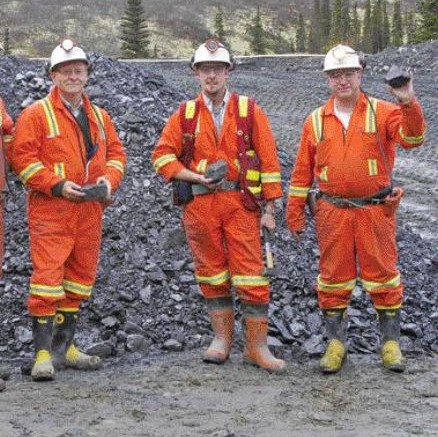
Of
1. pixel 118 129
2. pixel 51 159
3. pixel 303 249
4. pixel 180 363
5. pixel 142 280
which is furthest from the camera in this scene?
pixel 118 129

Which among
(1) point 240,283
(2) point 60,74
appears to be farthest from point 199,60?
(1) point 240,283

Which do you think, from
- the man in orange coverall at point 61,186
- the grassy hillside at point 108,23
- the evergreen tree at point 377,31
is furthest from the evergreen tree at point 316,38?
the man in orange coverall at point 61,186

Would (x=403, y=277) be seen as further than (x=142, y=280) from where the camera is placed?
Yes

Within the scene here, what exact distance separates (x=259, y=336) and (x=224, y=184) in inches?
44.9

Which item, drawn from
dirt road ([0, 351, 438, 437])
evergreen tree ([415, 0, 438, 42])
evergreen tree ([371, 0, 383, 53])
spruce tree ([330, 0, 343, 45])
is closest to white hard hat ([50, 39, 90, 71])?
dirt road ([0, 351, 438, 437])

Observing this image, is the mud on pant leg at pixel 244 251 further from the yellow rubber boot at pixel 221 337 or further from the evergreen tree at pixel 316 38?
the evergreen tree at pixel 316 38

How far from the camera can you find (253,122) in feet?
20.9

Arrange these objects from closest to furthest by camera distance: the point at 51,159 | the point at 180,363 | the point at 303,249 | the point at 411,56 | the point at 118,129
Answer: the point at 51,159 → the point at 180,363 → the point at 303,249 → the point at 118,129 → the point at 411,56

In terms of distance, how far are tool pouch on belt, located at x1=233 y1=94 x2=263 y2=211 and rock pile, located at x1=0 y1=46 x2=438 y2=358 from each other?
1.51 meters

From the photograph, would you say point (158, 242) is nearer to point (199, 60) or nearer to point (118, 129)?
point (118, 129)

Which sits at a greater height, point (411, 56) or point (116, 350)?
point (411, 56)

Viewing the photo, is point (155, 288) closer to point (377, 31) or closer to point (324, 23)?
point (377, 31)

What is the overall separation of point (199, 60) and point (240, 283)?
1.60 metres

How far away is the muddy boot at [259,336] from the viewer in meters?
6.49
